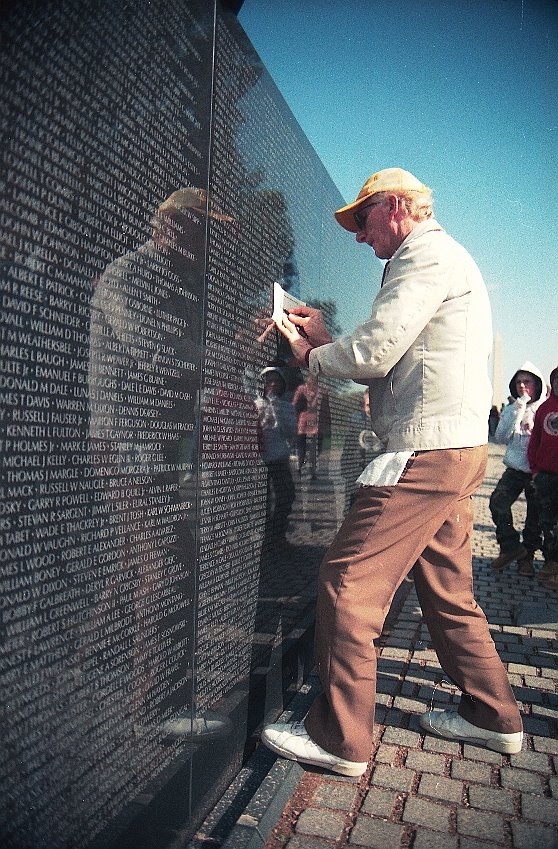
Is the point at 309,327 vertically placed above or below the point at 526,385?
below

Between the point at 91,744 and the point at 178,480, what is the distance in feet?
2.60

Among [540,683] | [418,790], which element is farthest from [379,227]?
[540,683]

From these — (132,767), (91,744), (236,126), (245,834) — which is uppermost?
(236,126)

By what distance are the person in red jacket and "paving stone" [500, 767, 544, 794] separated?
4334 millimetres

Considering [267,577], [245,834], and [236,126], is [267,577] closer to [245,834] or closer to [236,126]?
[245,834]

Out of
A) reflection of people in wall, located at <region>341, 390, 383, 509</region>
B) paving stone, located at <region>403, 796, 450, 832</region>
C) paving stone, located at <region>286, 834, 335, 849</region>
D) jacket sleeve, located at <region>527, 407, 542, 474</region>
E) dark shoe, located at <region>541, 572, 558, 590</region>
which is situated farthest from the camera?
jacket sleeve, located at <region>527, 407, 542, 474</region>

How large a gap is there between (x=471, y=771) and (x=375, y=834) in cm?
61

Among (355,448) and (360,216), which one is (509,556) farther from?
(360,216)

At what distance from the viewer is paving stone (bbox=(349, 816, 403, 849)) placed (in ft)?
8.00

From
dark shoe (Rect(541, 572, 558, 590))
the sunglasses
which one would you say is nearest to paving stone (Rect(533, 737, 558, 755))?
the sunglasses

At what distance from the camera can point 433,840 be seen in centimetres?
246

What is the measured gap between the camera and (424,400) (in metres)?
2.84

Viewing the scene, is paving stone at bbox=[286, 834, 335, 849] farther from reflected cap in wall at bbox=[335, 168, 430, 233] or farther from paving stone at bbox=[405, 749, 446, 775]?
reflected cap in wall at bbox=[335, 168, 430, 233]

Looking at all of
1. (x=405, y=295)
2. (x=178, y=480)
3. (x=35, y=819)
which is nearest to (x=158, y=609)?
(x=178, y=480)
